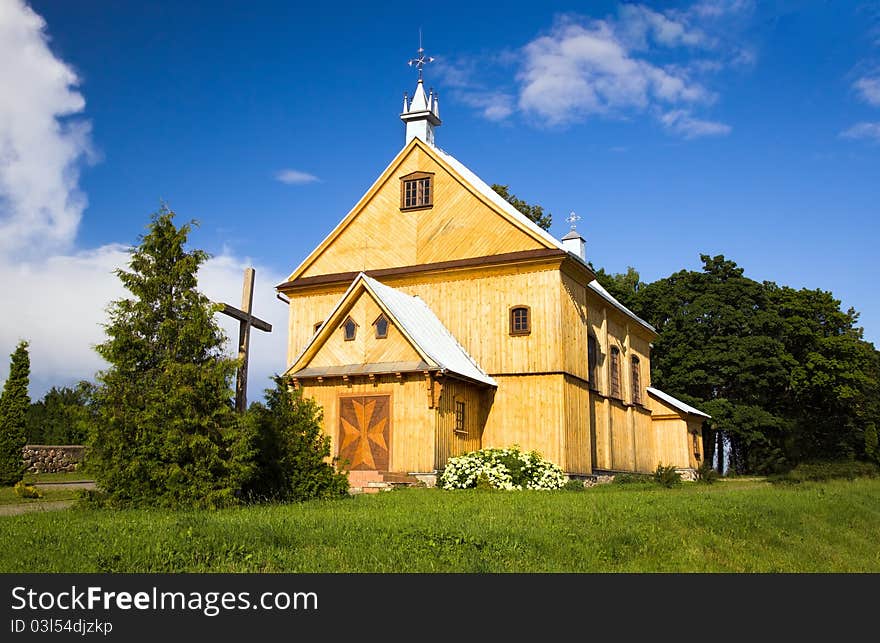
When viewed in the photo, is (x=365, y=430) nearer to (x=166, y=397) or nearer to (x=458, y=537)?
(x=166, y=397)

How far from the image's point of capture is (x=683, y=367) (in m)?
44.1

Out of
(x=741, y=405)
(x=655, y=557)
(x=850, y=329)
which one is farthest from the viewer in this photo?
(x=850, y=329)

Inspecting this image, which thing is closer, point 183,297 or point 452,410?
point 183,297

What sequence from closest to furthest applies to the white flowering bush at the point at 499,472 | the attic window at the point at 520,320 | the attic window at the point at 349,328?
the white flowering bush at the point at 499,472 < the attic window at the point at 349,328 < the attic window at the point at 520,320

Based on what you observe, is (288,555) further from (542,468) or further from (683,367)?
(683,367)

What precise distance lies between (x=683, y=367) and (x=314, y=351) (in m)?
27.6

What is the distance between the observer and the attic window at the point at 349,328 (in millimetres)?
22578

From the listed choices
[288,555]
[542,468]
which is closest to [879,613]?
[288,555]

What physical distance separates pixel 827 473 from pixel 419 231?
1489 centimetres

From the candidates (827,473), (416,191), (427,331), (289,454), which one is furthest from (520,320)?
(289,454)

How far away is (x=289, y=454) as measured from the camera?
1539 cm

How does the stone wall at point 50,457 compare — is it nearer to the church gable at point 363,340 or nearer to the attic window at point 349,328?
the church gable at point 363,340

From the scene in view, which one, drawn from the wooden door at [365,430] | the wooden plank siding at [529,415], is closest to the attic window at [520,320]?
the wooden plank siding at [529,415]

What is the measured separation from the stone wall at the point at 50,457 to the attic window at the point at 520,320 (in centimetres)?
1534
